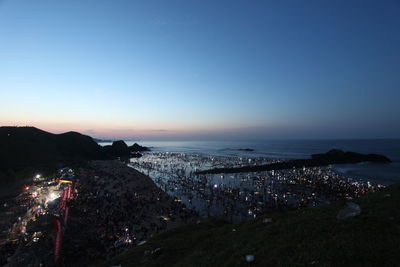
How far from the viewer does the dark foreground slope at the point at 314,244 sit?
715 cm

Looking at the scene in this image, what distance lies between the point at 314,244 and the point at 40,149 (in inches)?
6083

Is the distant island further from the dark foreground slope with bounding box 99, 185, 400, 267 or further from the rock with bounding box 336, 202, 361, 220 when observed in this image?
the rock with bounding box 336, 202, 361, 220

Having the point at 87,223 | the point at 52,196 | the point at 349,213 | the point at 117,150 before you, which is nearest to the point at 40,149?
the point at 117,150

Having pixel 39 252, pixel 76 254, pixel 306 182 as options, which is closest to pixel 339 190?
pixel 306 182

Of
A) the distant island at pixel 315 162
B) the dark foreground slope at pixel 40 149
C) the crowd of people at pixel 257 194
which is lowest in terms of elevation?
the crowd of people at pixel 257 194

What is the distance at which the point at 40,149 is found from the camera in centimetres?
12419

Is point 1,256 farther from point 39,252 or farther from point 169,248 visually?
point 169,248

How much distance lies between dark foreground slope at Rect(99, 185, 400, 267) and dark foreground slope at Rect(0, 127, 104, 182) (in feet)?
252

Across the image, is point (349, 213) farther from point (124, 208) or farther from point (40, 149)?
point (40, 149)

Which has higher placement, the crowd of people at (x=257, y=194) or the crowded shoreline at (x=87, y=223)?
the crowded shoreline at (x=87, y=223)

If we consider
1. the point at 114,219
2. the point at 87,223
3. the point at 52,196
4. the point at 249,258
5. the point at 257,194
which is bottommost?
the point at 257,194

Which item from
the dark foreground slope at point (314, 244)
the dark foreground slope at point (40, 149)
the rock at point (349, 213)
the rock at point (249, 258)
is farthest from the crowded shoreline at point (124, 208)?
the dark foreground slope at point (40, 149)

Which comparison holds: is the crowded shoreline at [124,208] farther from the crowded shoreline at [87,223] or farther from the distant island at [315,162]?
the distant island at [315,162]

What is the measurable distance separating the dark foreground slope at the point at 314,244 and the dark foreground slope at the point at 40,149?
76.7 metres
